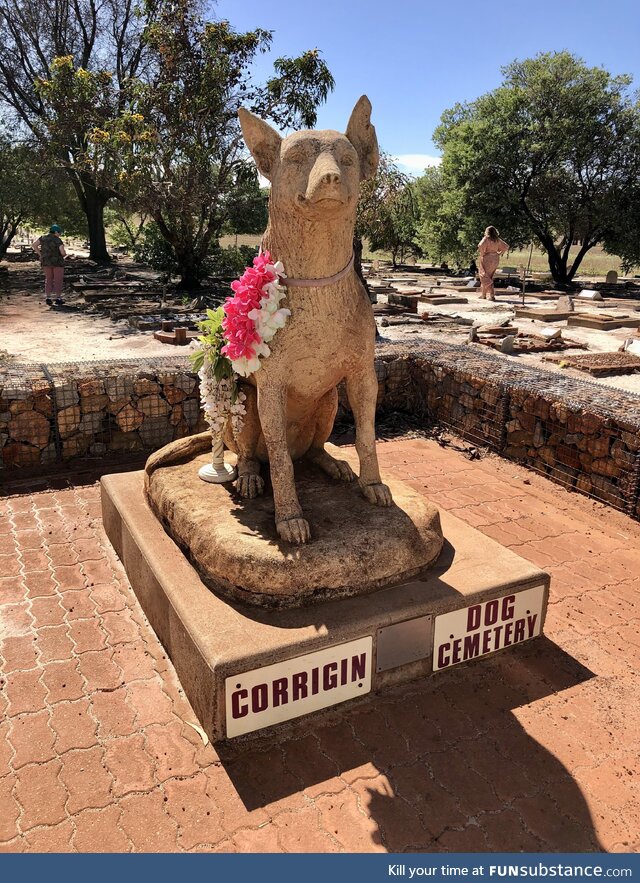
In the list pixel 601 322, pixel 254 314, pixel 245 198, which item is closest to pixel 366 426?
pixel 254 314

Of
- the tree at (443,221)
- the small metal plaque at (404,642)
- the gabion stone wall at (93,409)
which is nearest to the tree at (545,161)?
the tree at (443,221)

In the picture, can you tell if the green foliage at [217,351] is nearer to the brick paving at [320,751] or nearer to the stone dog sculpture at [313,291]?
the stone dog sculpture at [313,291]

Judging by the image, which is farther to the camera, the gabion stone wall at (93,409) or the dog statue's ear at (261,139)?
the gabion stone wall at (93,409)

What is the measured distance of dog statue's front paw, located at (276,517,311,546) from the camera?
9.50 ft

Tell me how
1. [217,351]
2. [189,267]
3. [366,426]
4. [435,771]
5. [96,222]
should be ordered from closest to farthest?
[435,771] < [366,426] < [217,351] < [189,267] < [96,222]

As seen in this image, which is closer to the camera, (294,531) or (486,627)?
(294,531)

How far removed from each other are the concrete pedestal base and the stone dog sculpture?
0.42 metres

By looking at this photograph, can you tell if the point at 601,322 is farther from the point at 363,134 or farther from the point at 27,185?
the point at 27,185

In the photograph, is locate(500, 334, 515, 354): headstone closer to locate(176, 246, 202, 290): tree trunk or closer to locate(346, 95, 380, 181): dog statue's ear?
locate(346, 95, 380, 181): dog statue's ear

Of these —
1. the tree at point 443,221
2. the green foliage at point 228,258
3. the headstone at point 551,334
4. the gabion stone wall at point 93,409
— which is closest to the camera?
the gabion stone wall at point 93,409

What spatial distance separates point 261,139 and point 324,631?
2062 millimetres

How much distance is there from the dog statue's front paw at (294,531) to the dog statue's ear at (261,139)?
1493 millimetres

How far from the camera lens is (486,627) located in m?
3.07

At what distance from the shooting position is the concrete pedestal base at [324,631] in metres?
2.56
